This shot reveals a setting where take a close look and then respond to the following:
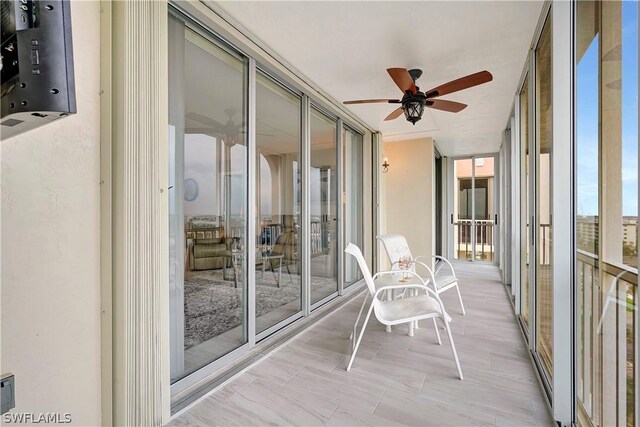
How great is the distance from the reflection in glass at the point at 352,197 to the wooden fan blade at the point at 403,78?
1.88 meters

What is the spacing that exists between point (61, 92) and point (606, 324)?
226 centimetres

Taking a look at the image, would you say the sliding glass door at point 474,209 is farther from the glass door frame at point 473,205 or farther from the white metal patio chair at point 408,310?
the white metal patio chair at point 408,310

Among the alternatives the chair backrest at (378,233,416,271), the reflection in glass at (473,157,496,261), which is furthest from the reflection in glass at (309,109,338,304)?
the reflection in glass at (473,157,496,261)

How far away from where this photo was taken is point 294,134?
3.28 m

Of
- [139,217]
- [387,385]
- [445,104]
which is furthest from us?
[445,104]

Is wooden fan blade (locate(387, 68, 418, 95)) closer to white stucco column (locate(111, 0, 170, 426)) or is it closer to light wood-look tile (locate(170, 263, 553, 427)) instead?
white stucco column (locate(111, 0, 170, 426))

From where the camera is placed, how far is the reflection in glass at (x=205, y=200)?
1958 mm

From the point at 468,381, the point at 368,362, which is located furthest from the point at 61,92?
the point at 468,381

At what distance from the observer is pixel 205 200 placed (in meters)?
2.12

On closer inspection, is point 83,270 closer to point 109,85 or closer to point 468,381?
point 109,85

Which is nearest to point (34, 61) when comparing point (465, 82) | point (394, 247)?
point (465, 82)

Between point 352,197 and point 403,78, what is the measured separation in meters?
2.48

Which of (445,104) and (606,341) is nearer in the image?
(606,341)

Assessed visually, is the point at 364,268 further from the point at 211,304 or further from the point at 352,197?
the point at 352,197
